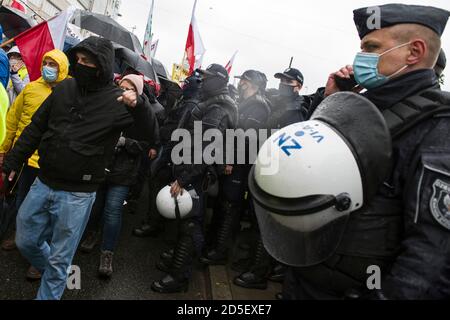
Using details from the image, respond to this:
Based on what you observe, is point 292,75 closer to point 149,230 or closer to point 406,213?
point 149,230

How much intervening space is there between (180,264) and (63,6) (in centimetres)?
3588

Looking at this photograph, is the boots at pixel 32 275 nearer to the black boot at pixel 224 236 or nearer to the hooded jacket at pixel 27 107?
the hooded jacket at pixel 27 107

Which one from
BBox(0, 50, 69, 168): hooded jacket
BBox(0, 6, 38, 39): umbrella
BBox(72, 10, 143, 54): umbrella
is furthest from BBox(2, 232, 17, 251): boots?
BBox(72, 10, 143, 54): umbrella

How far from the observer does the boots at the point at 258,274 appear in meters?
3.72

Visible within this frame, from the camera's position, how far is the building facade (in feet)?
84.3

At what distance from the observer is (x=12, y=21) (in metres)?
7.27

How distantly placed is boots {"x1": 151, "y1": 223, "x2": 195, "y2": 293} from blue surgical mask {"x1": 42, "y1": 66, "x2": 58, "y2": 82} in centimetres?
205

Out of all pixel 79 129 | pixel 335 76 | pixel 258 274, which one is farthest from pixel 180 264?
pixel 335 76

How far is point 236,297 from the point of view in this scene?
3.45 metres

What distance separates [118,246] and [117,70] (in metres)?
4.73

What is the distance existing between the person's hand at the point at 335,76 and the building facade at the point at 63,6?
71.7 feet

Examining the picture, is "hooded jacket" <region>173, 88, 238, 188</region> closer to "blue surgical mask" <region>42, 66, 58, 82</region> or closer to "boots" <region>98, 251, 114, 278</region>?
"boots" <region>98, 251, 114, 278</region>

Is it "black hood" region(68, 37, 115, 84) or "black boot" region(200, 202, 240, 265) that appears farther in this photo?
"black boot" region(200, 202, 240, 265)
